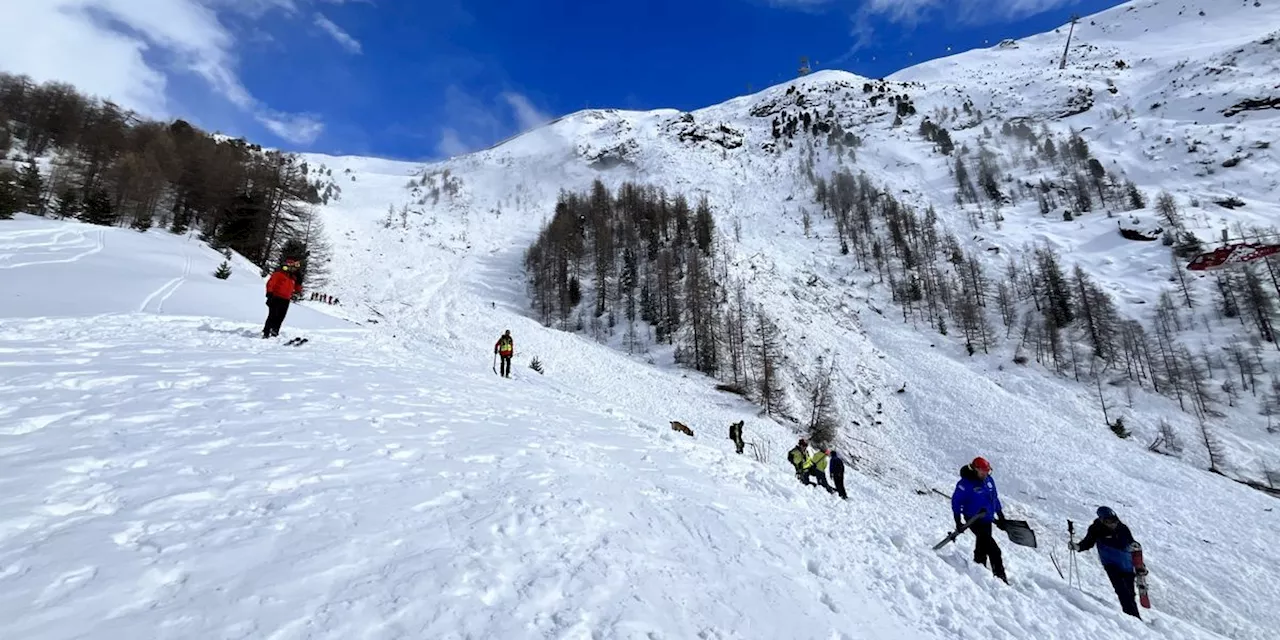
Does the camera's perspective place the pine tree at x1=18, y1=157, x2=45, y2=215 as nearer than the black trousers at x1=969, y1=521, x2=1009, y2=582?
No

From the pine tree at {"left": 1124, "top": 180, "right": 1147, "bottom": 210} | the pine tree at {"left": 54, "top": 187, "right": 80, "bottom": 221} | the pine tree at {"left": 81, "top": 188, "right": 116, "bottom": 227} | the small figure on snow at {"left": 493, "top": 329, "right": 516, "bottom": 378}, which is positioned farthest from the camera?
the pine tree at {"left": 1124, "top": 180, "right": 1147, "bottom": 210}

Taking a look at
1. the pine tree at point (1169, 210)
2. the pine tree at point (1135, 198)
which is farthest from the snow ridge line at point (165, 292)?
the pine tree at point (1135, 198)

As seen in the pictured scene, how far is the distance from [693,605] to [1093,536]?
26.6 feet

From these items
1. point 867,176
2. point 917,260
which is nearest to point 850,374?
point 917,260

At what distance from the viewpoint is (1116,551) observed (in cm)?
780

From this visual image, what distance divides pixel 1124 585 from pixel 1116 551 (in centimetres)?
51

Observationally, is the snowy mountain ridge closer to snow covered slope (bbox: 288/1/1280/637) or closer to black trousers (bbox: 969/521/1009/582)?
black trousers (bbox: 969/521/1009/582)

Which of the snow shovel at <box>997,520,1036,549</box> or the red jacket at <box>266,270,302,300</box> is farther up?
the red jacket at <box>266,270,302,300</box>

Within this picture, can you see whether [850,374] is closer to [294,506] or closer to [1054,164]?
[294,506]

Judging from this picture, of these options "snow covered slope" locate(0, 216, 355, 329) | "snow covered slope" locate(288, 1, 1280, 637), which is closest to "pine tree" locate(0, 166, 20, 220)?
"snow covered slope" locate(0, 216, 355, 329)

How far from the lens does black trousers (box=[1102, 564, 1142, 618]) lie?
7451 millimetres

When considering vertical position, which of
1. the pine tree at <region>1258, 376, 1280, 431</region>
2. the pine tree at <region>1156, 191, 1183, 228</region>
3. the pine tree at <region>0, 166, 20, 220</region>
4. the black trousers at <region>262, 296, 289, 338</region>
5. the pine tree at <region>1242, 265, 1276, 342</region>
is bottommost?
the black trousers at <region>262, 296, 289, 338</region>

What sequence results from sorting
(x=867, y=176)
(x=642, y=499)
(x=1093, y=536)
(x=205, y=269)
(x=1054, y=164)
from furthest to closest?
1. (x=867, y=176)
2. (x=1054, y=164)
3. (x=205, y=269)
4. (x=1093, y=536)
5. (x=642, y=499)

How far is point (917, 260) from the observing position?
72625mm
